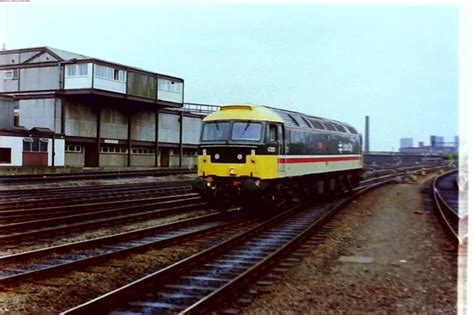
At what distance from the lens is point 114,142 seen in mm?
20375

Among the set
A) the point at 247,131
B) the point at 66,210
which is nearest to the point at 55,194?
the point at 66,210

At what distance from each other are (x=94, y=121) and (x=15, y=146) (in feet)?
12.4

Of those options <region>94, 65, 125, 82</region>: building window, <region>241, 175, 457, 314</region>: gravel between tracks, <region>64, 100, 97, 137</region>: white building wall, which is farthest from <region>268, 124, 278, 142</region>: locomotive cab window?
<region>64, 100, 97, 137</region>: white building wall

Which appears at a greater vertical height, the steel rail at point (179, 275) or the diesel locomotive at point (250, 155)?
the diesel locomotive at point (250, 155)

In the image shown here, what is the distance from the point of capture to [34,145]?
22906mm

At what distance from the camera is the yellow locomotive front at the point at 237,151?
37.2 feet

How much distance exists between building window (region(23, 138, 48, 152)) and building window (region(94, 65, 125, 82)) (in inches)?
235

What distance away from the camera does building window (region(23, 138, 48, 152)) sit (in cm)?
2238

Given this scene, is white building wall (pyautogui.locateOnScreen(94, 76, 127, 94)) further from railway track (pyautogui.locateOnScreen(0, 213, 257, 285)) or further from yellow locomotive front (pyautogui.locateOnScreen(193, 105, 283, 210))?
railway track (pyautogui.locateOnScreen(0, 213, 257, 285))

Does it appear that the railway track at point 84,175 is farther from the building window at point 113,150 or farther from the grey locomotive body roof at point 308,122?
the grey locomotive body roof at point 308,122

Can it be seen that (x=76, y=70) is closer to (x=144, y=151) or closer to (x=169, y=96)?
(x=169, y=96)

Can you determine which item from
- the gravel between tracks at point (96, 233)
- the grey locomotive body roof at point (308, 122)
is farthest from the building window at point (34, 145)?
the grey locomotive body roof at point (308, 122)

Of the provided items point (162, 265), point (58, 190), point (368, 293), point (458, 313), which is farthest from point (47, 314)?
point (58, 190)

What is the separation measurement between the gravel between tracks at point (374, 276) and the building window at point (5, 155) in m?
15.8
